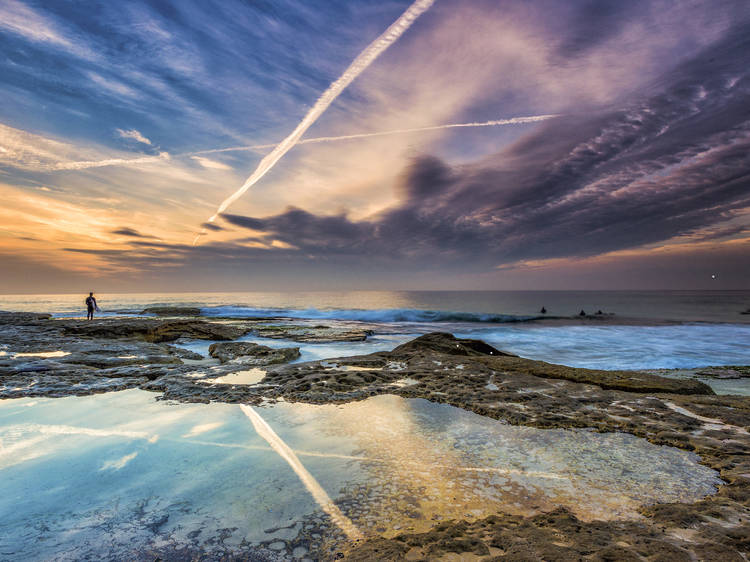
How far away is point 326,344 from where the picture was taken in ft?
44.3

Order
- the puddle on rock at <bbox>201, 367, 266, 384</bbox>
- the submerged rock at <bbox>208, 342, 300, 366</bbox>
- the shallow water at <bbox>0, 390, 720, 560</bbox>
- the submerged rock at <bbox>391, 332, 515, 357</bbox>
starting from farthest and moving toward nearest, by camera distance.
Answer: the submerged rock at <bbox>391, 332, 515, 357</bbox>, the submerged rock at <bbox>208, 342, 300, 366</bbox>, the puddle on rock at <bbox>201, 367, 266, 384</bbox>, the shallow water at <bbox>0, 390, 720, 560</bbox>

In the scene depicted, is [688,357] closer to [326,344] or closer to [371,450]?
[326,344]

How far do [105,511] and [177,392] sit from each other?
3.43 m

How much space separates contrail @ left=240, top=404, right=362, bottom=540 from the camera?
225 cm

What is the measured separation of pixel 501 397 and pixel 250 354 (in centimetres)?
660

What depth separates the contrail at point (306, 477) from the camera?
7.38ft

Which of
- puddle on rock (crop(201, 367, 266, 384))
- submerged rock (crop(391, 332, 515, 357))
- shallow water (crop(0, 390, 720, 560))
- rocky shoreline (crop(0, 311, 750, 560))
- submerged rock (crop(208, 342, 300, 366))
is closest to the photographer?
rocky shoreline (crop(0, 311, 750, 560))

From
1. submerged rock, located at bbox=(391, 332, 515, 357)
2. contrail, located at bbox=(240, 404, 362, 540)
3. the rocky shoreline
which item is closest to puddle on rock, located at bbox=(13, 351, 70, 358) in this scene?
the rocky shoreline

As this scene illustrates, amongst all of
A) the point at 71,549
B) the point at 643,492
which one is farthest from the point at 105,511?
the point at 643,492

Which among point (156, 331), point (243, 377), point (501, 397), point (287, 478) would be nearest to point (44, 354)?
point (156, 331)

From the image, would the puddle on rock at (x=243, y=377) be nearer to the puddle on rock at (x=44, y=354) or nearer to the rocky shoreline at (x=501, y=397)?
the rocky shoreline at (x=501, y=397)

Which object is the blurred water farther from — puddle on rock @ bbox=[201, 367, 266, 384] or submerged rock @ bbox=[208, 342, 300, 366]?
puddle on rock @ bbox=[201, 367, 266, 384]

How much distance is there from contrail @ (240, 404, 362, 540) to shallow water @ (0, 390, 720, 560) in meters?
0.02

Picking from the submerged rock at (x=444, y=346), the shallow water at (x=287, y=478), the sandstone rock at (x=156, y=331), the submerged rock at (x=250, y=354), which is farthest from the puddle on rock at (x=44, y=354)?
the submerged rock at (x=444, y=346)
